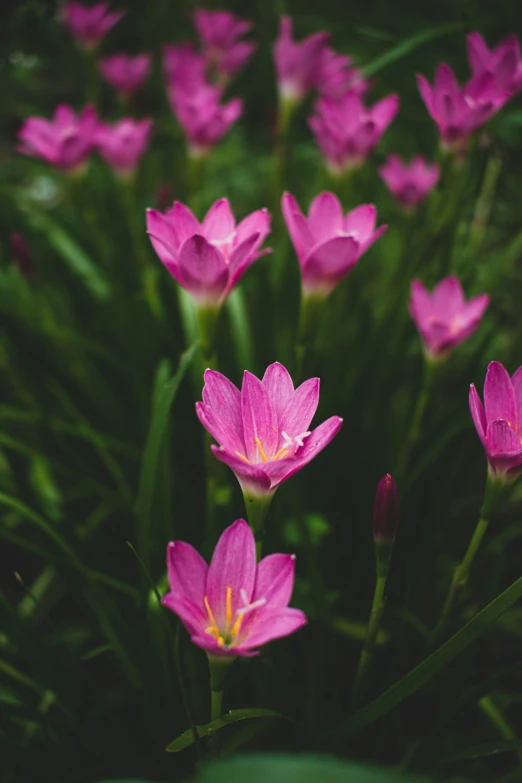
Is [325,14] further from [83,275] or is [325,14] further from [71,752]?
[71,752]

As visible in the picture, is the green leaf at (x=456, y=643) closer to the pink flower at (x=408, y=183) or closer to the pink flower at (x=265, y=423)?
the pink flower at (x=265, y=423)

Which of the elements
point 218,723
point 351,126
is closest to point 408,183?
point 351,126

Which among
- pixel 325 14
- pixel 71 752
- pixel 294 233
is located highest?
pixel 325 14

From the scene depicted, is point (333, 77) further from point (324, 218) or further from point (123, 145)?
point (324, 218)

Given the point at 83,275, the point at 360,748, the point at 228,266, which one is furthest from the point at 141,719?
the point at 83,275

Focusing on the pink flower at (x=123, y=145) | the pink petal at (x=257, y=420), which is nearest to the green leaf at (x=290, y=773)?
the pink petal at (x=257, y=420)

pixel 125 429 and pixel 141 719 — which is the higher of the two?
pixel 125 429

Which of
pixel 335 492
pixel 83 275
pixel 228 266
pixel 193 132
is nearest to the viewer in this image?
pixel 228 266
